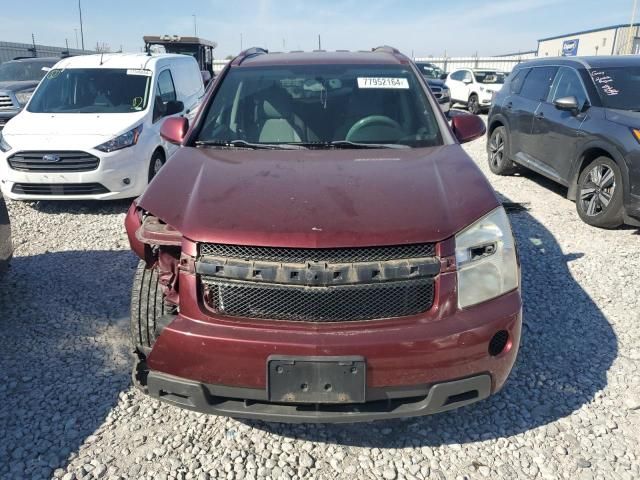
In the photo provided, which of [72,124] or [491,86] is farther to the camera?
[491,86]

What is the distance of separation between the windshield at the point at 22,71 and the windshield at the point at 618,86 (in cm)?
1124

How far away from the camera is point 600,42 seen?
153ft

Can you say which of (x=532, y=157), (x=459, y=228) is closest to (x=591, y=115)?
(x=532, y=157)

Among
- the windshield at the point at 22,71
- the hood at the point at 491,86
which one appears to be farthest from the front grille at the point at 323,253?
the hood at the point at 491,86

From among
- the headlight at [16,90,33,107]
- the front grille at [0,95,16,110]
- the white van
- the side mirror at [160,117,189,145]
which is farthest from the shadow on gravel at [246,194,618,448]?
the headlight at [16,90,33,107]

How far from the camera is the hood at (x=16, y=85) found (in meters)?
10.0

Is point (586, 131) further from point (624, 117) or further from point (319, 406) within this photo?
point (319, 406)

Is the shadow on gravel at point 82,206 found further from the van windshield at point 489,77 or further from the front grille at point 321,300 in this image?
the van windshield at point 489,77

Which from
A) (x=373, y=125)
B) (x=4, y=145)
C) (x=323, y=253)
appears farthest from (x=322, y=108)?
(x=4, y=145)

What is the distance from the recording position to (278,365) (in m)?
2.03

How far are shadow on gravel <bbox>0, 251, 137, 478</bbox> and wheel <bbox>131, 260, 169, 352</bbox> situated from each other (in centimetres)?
62

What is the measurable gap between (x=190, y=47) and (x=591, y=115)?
61.5ft

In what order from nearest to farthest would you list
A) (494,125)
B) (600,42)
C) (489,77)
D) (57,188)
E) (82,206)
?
(57,188)
(82,206)
(494,125)
(489,77)
(600,42)

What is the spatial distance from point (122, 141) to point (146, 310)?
4277mm
